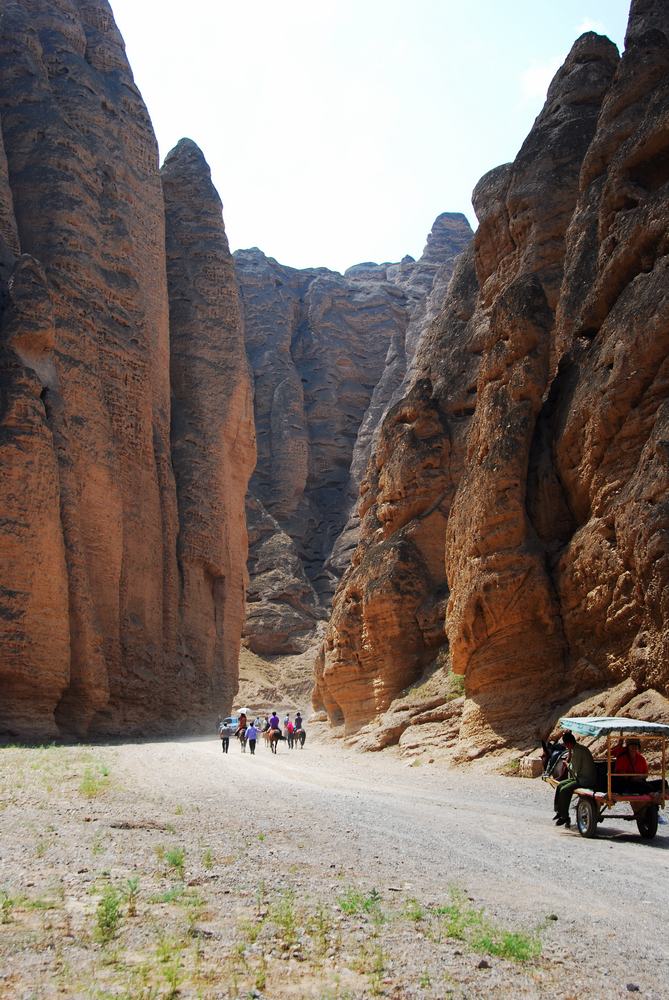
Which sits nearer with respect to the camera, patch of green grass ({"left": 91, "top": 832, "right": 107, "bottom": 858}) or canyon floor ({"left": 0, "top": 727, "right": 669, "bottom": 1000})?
canyon floor ({"left": 0, "top": 727, "right": 669, "bottom": 1000})

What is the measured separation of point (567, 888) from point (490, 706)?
13.1 m

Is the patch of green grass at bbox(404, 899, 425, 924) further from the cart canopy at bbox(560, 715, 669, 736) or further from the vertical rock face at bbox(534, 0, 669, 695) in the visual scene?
the vertical rock face at bbox(534, 0, 669, 695)

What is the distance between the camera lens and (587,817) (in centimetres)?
1071

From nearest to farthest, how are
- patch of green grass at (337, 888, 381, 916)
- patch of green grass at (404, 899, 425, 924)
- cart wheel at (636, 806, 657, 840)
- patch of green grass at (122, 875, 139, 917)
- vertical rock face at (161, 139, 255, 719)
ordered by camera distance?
patch of green grass at (122, 875, 139, 917), patch of green grass at (404, 899, 425, 924), patch of green grass at (337, 888, 381, 916), cart wheel at (636, 806, 657, 840), vertical rock face at (161, 139, 255, 719)

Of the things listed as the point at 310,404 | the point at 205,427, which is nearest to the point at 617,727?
the point at 205,427

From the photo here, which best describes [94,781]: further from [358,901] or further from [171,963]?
[171,963]

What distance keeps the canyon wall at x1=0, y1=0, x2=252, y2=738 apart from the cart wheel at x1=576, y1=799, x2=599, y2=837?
17763 mm

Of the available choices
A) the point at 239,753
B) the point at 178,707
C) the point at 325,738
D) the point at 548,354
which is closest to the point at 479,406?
the point at 548,354

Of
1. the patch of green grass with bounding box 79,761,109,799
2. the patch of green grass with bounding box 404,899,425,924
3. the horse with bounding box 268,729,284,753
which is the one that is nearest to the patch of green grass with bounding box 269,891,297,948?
the patch of green grass with bounding box 404,899,425,924

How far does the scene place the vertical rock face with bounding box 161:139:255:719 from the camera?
37188 mm

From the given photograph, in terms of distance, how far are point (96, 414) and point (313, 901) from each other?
2661cm

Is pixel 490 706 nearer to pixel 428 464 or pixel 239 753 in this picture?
pixel 239 753

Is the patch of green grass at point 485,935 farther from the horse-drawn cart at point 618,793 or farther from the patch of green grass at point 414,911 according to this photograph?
the horse-drawn cart at point 618,793

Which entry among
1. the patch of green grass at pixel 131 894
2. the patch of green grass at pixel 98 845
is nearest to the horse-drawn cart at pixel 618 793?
the patch of green grass at pixel 98 845
